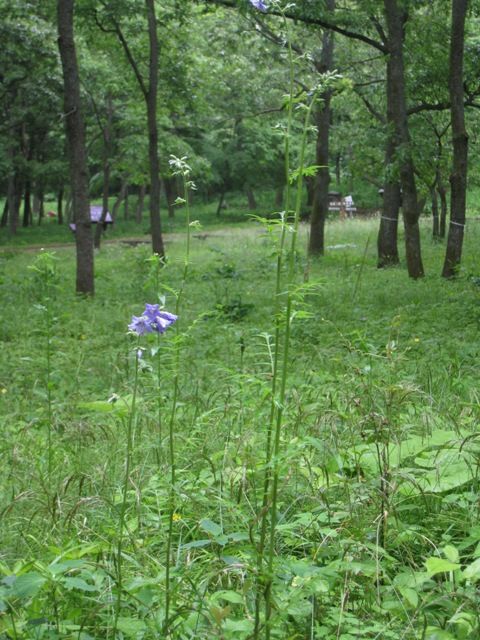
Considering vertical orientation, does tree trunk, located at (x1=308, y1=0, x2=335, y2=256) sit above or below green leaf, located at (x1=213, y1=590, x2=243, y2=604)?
above

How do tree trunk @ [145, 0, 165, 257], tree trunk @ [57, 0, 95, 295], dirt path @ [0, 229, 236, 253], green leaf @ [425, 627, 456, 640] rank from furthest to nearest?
dirt path @ [0, 229, 236, 253], tree trunk @ [145, 0, 165, 257], tree trunk @ [57, 0, 95, 295], green leaf @ [425, 627, 456, 640]

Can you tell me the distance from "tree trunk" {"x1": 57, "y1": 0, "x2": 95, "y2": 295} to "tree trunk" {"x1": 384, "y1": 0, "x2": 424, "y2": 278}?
5.19 metres

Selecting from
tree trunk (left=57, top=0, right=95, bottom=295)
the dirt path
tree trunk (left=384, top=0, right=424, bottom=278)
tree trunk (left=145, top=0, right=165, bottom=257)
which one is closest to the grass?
tree trunk (left=57, top=0, right=95, bottom=295)

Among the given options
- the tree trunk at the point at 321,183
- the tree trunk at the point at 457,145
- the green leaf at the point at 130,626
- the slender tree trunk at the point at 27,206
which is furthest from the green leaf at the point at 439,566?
the slender tree trunk at the point at 27,206

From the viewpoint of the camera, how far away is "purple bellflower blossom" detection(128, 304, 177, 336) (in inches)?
89.8

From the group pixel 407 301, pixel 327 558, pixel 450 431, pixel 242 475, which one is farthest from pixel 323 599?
pixel 407 301

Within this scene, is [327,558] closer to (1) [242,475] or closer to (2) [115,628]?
(1) [242,475]

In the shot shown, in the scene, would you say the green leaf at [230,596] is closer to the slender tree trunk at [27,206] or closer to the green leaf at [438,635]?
the green leaf at [438,635]

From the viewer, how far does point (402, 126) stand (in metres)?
14.4

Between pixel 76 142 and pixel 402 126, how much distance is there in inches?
215

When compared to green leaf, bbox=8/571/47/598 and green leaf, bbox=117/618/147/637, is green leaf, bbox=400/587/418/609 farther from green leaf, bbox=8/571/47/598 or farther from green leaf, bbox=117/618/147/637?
green leaf, bbox=8/571/47/598

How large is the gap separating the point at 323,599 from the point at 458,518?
78 cm

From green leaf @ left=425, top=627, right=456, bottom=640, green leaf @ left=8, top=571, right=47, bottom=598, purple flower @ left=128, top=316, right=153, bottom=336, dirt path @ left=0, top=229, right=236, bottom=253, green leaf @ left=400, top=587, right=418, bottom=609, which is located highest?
purple flower @ left=128, top=316, right=153, bottom=336

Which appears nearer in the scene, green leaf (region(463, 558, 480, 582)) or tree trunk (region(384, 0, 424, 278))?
green leaf (region(463, 558, 480, 582))
